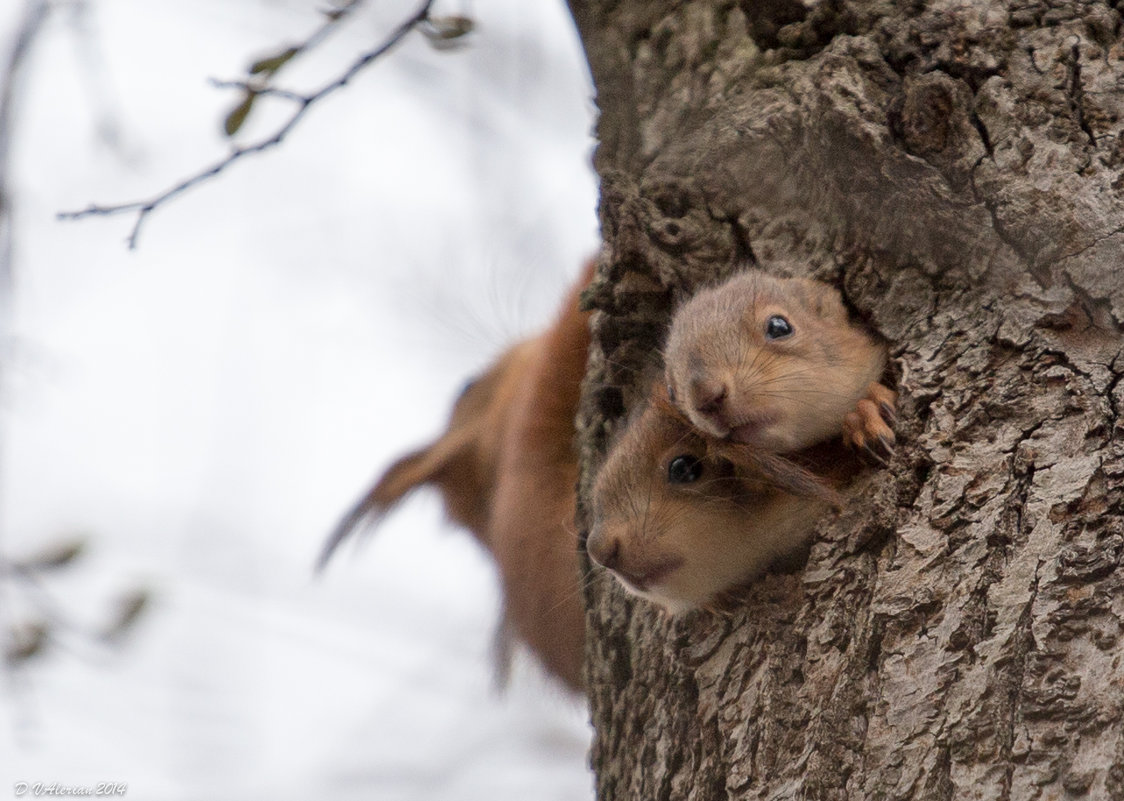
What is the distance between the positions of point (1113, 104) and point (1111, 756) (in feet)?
3.13

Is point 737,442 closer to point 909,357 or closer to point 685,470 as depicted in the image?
point 685,470

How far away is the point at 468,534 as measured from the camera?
3.62m

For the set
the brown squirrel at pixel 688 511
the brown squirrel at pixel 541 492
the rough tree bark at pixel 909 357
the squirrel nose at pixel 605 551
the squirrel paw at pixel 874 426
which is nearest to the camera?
the rough tree bark at pixel 909 357

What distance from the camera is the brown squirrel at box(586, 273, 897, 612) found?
1.85m

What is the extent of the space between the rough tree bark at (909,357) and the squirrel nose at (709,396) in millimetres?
249

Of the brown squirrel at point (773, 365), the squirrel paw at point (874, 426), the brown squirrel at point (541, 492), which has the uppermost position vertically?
the squirrel paw at point (874, 426)

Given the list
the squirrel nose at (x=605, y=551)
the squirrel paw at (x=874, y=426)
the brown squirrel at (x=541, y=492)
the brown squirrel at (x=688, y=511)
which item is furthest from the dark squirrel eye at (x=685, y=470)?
the brown squirrel at (x=541, y=492)

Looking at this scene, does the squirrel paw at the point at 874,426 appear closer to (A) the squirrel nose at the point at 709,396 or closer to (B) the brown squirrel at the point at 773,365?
(B) the brown squirrel at the point at 773,365

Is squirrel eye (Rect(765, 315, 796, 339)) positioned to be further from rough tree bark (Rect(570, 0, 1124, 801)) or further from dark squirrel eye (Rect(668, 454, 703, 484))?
dark squirrel eye (Rect(668, 454, 703, 484))

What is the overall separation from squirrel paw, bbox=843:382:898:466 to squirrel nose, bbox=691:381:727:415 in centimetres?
21

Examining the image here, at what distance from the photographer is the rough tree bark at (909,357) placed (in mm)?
1364

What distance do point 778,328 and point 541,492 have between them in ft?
3.70

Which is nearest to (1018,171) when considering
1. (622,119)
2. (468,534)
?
(622,119)

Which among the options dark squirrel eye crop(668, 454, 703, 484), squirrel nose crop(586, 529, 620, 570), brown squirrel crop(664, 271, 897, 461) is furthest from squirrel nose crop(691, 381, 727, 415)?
squirrel nose crop(586, 529, 620, 570)
